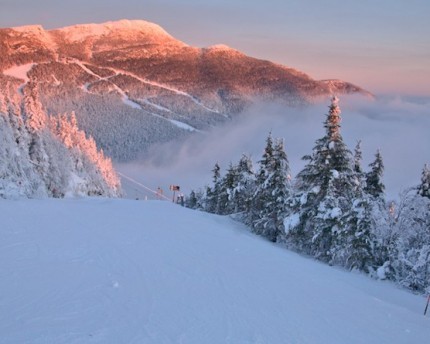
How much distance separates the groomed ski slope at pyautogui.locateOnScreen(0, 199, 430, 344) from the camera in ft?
19.4

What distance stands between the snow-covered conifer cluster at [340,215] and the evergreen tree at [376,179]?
0.20 feet

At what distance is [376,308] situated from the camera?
8836 mm

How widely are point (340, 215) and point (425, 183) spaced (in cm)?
1015

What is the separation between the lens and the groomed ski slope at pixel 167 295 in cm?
590

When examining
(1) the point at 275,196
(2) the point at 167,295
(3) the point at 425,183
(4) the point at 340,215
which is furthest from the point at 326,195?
(2) the point at 167,295

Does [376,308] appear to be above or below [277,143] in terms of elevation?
below

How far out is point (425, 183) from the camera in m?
26.4

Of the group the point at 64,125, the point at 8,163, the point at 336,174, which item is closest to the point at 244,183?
the point at 336,174

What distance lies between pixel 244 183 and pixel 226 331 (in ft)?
92.2

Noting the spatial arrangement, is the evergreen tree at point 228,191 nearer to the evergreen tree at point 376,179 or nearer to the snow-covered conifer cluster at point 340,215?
the snow-covered conifer cluster at point 340,215

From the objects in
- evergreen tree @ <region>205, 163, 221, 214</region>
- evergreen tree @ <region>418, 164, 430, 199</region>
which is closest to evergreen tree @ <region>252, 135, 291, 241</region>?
evergreen tree @ <region>418, 164, 430, 199</region>

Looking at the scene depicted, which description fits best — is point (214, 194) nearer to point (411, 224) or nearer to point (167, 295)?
point (411, 224)

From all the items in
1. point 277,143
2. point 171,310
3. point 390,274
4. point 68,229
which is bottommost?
point 390,274

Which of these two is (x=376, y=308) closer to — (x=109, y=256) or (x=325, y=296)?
(x=325, y=296)
